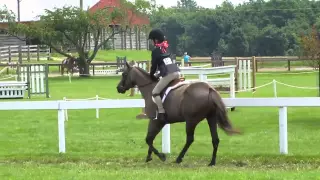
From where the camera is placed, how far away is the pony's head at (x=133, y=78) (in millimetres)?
12070

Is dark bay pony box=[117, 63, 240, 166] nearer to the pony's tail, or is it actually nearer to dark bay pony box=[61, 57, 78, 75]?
the pony's tail

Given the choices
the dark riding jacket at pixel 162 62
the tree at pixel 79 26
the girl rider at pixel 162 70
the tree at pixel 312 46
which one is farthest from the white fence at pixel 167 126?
the tree at pixel 79 26

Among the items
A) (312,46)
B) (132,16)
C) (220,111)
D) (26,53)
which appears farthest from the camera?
(26,53)

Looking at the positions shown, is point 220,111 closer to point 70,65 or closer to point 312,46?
point 312,46

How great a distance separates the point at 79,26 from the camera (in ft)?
173

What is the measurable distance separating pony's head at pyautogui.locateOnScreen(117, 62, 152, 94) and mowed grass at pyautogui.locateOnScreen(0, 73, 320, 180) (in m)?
1.36

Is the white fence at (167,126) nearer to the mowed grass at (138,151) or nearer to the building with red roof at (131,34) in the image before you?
the mowed grass at (138,151)

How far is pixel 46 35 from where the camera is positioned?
52938 mm

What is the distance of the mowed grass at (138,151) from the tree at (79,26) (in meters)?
32.7

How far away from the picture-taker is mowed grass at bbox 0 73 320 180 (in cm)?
981

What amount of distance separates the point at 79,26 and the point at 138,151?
4088cm

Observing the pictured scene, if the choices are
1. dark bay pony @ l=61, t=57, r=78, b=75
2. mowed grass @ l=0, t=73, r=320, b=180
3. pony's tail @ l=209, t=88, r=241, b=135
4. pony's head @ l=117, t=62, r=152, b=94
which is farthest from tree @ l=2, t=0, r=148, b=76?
pony's tail @ l=209, t=88, r=241, b=135

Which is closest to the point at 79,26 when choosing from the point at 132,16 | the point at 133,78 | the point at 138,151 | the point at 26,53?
the point at 132,16

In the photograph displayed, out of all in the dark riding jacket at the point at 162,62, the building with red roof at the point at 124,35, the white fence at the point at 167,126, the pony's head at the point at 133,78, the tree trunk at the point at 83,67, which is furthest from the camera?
the building with red roof at the point at 124,35
